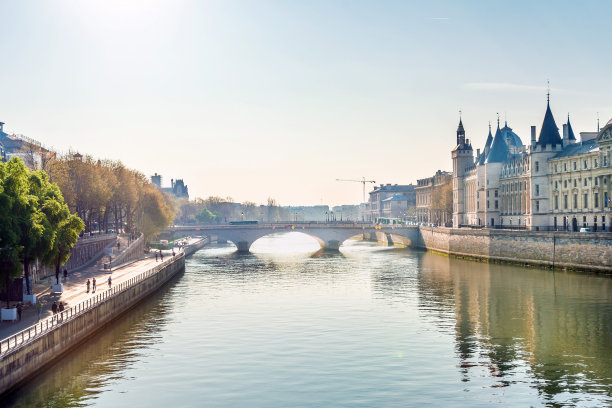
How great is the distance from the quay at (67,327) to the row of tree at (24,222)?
380 cm

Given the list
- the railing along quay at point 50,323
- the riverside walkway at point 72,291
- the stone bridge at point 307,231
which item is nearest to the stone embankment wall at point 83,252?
the riverside walkway at point 72,291

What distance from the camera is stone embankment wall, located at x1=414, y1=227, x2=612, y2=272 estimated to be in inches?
2980

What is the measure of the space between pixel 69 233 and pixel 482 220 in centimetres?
8918

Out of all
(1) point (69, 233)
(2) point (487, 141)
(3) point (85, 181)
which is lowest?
(1) point (69, 233)

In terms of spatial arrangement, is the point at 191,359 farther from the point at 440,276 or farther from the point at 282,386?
the point at 440,276

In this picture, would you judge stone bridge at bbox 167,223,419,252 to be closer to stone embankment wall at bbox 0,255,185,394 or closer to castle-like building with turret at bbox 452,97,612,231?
castle-like building with turret at bbox 452,97,612,231

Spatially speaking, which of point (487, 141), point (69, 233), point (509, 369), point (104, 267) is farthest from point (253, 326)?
point (487, 141)

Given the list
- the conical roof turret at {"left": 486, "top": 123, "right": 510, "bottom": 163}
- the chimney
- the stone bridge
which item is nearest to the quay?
the stone bridge

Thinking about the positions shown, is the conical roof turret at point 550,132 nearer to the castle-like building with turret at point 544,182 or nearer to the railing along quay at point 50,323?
the castle-like building with turret at point 544,182

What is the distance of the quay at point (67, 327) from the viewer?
30344 mm

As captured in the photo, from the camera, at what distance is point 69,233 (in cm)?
4953

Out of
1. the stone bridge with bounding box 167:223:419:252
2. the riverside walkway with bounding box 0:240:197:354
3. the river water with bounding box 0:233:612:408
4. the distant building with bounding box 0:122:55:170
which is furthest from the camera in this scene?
the stone bridge with bounding box 167:223:419:252

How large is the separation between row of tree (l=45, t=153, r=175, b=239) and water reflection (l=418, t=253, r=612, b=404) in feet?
125

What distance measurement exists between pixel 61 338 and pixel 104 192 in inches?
1769
